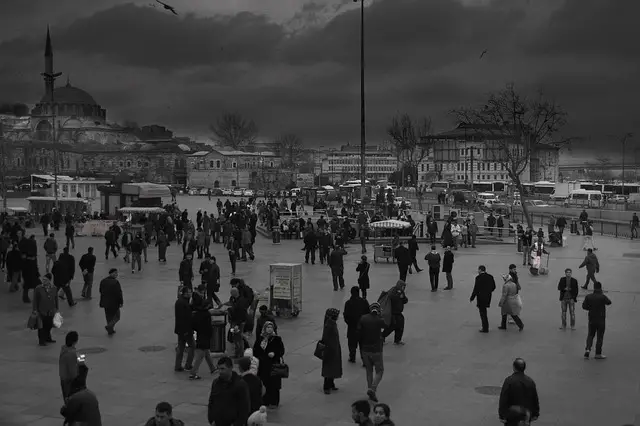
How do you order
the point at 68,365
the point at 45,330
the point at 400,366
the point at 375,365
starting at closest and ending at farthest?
the point at 68,365 < the point at 375,365 < the point at 400,366 < the point at 45,330

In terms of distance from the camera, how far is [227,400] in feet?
24.3

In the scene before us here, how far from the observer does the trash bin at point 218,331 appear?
1278cm

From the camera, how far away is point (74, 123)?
6727 inches

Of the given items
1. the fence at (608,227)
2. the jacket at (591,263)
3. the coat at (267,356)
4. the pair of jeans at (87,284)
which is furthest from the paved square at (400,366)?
the fence at (608,227)

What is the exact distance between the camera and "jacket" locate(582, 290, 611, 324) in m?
12.4

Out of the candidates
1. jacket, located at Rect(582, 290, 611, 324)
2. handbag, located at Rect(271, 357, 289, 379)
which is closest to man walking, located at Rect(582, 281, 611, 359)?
jacket, located at Rect(582, 290, 611, 324)

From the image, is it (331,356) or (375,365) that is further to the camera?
(331,356)

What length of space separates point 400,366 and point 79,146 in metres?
152

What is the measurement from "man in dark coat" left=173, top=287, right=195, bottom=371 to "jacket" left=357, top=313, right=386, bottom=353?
291cm

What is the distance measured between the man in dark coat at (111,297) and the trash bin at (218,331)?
254 centimetres

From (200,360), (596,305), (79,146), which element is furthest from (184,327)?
(79,146)

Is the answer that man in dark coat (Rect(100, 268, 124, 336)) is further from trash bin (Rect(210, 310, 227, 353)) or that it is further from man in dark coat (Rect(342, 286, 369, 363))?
man in dark coat (Rect(342, 286, 369, 363))

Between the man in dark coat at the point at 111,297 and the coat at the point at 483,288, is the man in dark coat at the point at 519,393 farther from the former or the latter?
the man in dark coat at the point at 111,297

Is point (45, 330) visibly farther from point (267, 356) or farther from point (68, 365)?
point (267, 356)
